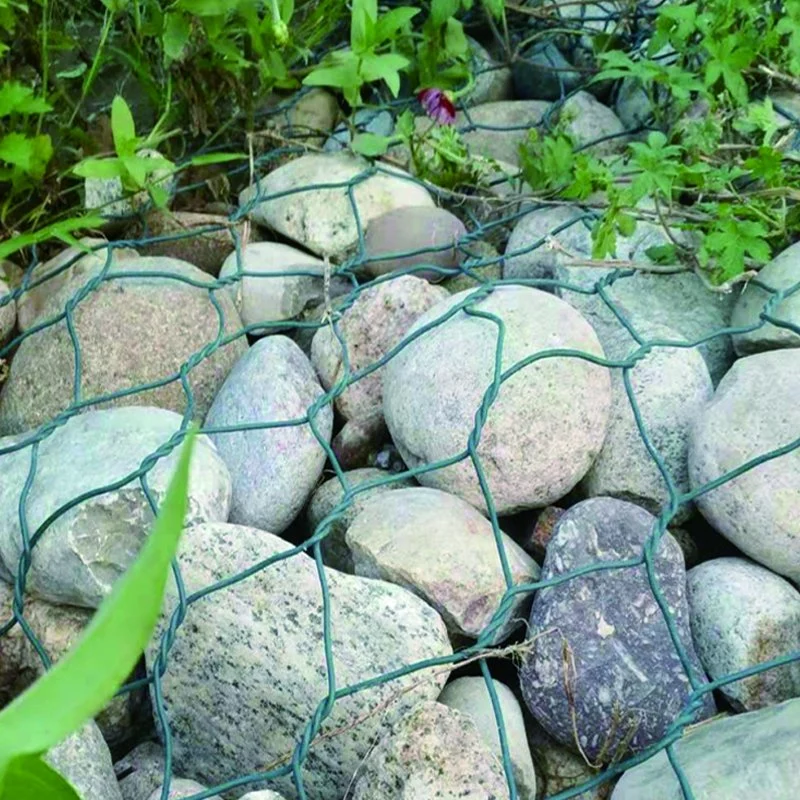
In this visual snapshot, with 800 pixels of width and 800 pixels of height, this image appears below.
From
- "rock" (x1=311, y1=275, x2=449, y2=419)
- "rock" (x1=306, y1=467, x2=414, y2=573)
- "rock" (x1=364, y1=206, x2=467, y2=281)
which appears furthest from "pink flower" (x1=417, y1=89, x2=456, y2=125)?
"rock" (x1=306, y1=467, x2=414, y2=573)

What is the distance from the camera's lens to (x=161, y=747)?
117 cm

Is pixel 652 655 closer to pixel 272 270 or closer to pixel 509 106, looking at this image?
pixel 272 270

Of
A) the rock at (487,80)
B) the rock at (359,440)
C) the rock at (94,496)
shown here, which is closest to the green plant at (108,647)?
the rock at (94,496)

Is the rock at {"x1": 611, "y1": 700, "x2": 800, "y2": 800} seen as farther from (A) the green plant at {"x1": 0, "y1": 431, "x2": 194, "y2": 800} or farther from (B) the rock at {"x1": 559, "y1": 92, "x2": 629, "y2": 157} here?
(B) the rock at {"x1": 559, "y1": 92, "x2": 629, "y2": 157}

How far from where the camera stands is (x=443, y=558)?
1180mm

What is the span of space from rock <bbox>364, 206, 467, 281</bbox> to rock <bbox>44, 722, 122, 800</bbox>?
0.79m

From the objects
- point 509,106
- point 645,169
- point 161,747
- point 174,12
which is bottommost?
point 161,747

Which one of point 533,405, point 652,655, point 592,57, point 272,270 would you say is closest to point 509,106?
point 592,57

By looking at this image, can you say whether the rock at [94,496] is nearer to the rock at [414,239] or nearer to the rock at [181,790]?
the rock at [181,790]

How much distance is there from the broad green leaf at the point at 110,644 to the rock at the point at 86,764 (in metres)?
0.68

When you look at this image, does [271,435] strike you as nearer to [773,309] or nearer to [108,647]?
[773,309]

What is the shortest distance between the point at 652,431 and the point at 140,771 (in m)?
0.64

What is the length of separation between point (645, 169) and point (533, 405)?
362 mm

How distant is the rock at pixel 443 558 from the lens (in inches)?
46.1
